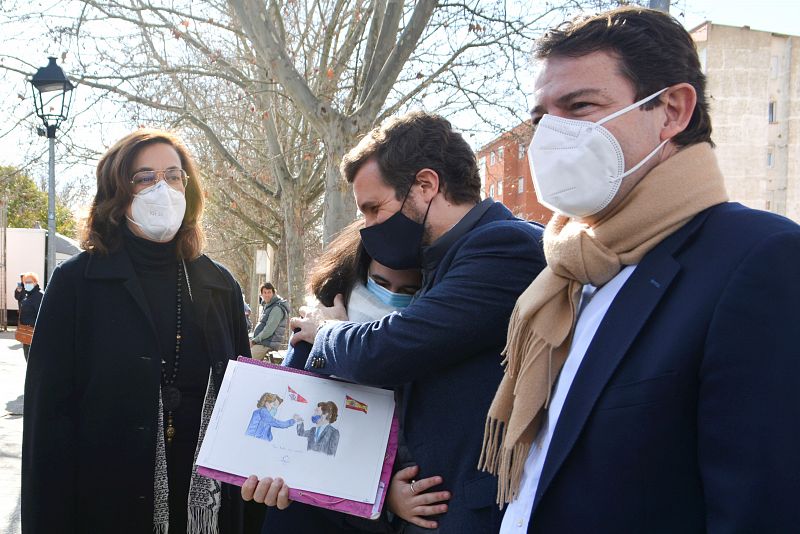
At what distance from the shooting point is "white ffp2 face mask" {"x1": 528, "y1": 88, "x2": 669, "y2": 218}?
1562mm

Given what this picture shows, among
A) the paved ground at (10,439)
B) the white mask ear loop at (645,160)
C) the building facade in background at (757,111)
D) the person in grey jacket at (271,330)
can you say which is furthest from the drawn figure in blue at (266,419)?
the building facade in background at (757,111)

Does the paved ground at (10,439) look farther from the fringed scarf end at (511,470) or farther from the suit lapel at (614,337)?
the suit lapel at (614,337)

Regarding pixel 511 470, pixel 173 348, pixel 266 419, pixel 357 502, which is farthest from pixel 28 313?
pixel 511 470

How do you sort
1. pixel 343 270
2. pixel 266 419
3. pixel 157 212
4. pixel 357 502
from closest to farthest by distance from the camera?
pixel 357 502, pixel 266 419, pixel 343 270, pixel 157 212

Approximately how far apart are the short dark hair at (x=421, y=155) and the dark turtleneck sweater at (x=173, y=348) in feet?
3.97

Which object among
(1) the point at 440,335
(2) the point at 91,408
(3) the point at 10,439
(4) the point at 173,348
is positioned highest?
(1) the point at 440,335

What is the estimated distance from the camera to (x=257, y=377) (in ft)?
7.36

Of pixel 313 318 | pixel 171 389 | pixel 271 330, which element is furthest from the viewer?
pixel 271 330

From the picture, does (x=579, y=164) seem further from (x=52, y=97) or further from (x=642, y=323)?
(x=52, y=97)

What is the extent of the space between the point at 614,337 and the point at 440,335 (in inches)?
23.2

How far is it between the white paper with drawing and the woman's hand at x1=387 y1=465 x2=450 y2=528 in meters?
0.07

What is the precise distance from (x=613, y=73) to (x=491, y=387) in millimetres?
890

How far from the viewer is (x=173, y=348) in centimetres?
301

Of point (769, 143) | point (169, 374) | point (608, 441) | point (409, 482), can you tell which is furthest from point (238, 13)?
point (769, 143)
